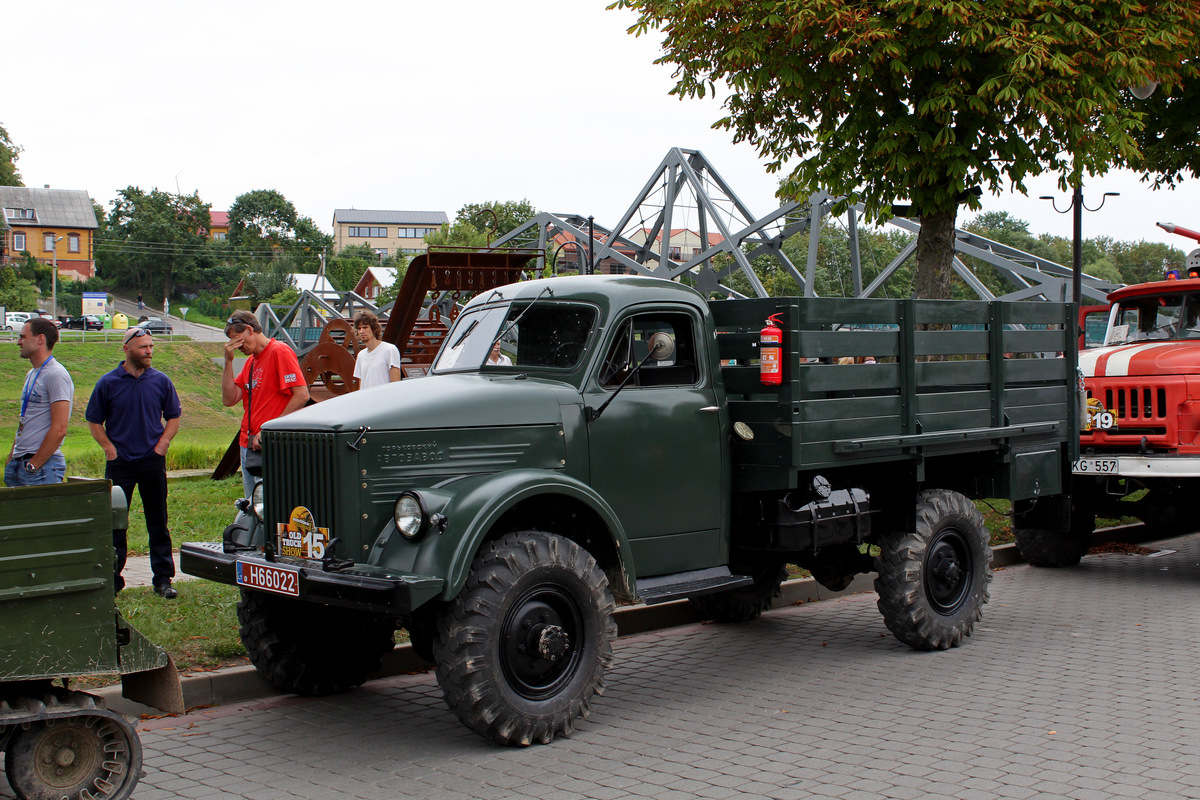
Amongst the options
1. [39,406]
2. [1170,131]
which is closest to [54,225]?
[1170,131]

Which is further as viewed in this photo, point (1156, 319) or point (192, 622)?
point (1156, 319)

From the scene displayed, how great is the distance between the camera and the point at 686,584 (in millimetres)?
6188

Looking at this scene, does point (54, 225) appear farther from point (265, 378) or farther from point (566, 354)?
point (566, 354)

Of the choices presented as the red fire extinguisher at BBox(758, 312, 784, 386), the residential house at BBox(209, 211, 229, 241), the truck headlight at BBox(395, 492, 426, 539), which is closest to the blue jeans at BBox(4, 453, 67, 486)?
the truck headlight at BBox(395, 492, 426, 539)

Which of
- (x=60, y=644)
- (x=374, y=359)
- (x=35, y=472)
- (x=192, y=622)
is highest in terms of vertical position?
(x=374, y=359)

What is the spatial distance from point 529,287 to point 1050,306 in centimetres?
438

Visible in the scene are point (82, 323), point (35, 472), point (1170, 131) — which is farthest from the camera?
point (82, 323)

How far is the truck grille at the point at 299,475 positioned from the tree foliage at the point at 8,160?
2738 inches

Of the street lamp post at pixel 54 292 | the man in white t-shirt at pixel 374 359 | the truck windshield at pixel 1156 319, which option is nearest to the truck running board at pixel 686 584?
the man in white t-shirt at pixel 374 359

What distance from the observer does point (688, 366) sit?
21.6 ft

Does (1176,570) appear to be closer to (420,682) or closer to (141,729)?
(420,682)

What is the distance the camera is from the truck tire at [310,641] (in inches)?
237

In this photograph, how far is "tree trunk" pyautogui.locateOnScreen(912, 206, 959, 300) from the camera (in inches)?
502

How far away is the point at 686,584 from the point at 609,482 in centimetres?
76
